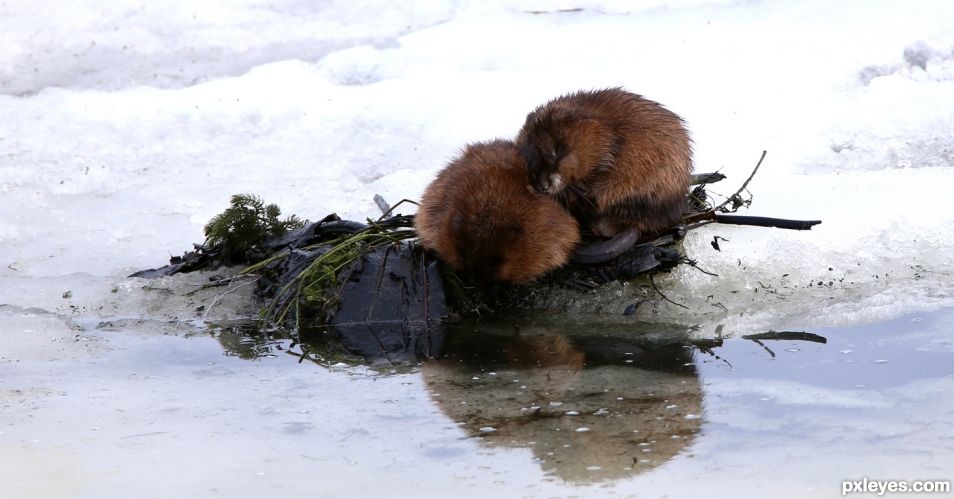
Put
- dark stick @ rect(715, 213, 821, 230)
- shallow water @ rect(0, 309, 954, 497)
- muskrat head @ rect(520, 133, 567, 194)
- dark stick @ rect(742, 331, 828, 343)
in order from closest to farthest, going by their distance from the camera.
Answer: shallow water @ rect(0, 309, 954, 497) < dark stick @ rect(742, 331, 828, 343) < muskrat head @ rect(520, 133, 567, 194) < dark stick @ rect(715, 213, 821, 230)

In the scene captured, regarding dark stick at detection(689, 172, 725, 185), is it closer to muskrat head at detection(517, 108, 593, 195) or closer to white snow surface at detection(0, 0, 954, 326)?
white snow surface at detection(0, 0, 954, 326)

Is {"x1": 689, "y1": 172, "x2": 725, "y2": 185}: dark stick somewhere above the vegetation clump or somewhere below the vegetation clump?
above

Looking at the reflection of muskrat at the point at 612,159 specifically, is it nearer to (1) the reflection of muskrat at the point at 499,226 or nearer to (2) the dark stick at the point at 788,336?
(1) the reflection of muskrat at the point at 499,226

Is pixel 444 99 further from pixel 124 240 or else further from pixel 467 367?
pixel 467 367

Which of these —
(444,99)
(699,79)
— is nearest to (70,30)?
(444,99)

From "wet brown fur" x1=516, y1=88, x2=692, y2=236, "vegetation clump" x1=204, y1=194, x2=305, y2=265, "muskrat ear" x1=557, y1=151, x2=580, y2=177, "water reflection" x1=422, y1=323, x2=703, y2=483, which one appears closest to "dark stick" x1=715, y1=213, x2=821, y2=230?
"wet brown fur" x1=516, y1=88, x2=692, y2=236

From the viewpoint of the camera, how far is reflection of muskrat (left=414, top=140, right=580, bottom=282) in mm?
4531

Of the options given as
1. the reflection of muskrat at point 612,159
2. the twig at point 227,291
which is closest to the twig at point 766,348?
the reflection of muskrat at point 612,159

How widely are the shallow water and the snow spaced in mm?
365

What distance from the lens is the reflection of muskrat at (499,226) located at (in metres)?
4.53

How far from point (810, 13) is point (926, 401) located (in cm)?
605

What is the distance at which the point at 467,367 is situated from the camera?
438 cm

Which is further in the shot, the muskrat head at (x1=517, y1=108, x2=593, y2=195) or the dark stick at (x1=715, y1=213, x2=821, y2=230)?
the dark stick at (x1=715, y1=213, x2=821, y2=230)

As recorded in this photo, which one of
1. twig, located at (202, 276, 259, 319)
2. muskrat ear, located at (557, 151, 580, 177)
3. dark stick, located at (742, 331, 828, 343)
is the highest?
muskrat ear, located at (557, 151, 580, 177)
